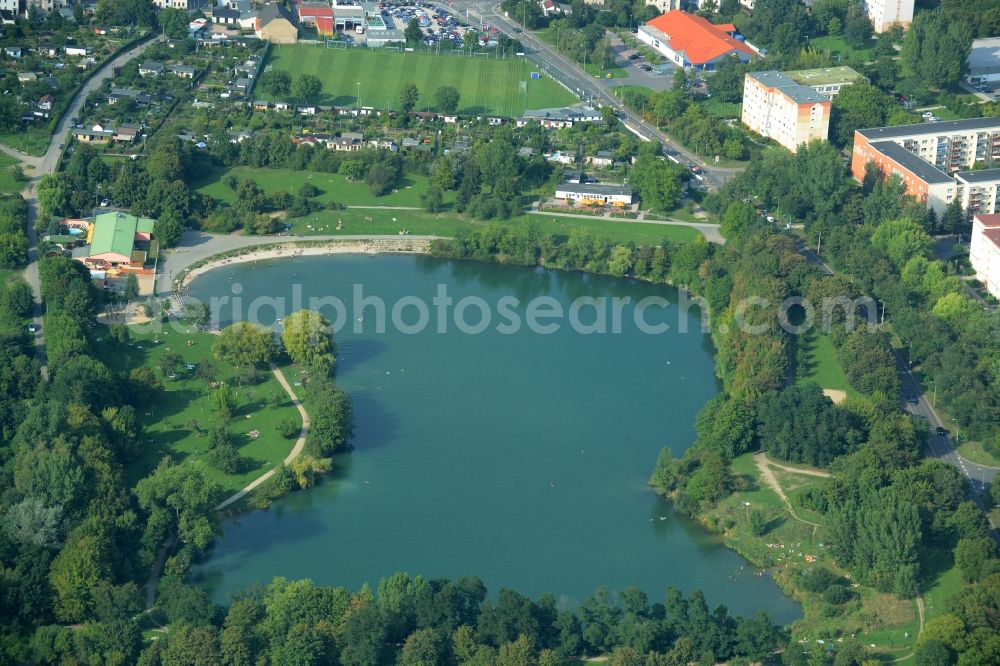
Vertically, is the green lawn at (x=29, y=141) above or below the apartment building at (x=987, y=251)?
above

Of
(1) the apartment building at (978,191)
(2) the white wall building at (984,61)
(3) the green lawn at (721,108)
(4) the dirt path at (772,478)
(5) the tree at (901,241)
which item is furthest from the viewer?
(2) the white wall building at (984,61)

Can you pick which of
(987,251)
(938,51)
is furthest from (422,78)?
(987,251)

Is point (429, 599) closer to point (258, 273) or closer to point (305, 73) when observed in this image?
point (258, 273)

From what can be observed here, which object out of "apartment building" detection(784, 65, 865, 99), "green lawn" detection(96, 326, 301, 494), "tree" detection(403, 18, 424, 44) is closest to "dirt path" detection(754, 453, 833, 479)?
"green lawn" detection(96, 326, 301, 494)

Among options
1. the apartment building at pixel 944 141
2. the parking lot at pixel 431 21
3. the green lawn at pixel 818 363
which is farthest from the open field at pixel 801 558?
the parking lot at pixel 431 21

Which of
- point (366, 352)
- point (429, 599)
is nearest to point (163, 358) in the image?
point (366, 352)

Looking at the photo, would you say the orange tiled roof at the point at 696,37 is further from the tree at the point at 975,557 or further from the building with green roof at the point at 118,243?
the tree at the point at 975,557

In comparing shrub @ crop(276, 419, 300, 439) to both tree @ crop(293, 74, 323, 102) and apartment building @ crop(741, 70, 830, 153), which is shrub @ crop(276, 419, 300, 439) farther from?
A: apartment building @ crop(741, 70, 830, 153)
